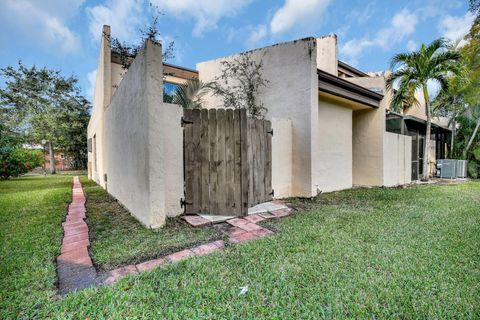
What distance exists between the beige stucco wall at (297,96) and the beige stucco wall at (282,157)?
114mm

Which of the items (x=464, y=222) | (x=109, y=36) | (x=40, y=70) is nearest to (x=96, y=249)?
(x=464, y=222)

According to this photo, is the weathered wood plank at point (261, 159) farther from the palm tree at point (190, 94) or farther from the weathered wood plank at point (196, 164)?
the palm tree at point (190, 94)

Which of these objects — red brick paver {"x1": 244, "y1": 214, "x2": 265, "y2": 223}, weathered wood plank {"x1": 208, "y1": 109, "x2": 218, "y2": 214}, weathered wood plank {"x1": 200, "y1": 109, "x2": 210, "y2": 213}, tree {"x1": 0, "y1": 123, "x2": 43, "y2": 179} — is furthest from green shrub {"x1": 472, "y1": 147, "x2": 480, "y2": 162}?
tree {"x1": 0, "y1": 123, "x2": 43, "y2": 179}

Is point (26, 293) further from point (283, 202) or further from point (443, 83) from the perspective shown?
point (443, 83)

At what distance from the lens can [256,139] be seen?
516 cm

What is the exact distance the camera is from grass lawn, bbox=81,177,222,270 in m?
2.75

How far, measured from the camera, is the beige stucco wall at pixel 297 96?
582 centimetres

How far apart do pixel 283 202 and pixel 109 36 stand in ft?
26.6

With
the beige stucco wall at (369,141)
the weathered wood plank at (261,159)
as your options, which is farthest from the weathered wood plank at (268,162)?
the beige stucco wall at (369,141)

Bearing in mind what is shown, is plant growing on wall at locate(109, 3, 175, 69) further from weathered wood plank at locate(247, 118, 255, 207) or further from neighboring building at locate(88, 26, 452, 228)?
weathered wood plank at locate(247, 118, 255, 207)

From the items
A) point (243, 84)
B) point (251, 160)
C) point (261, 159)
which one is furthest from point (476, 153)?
point (251, 160)

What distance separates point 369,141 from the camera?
8.55 metres

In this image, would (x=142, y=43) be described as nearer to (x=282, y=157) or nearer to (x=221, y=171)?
(x=221, y=171)

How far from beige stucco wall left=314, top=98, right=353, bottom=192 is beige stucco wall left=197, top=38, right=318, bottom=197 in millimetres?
1224
